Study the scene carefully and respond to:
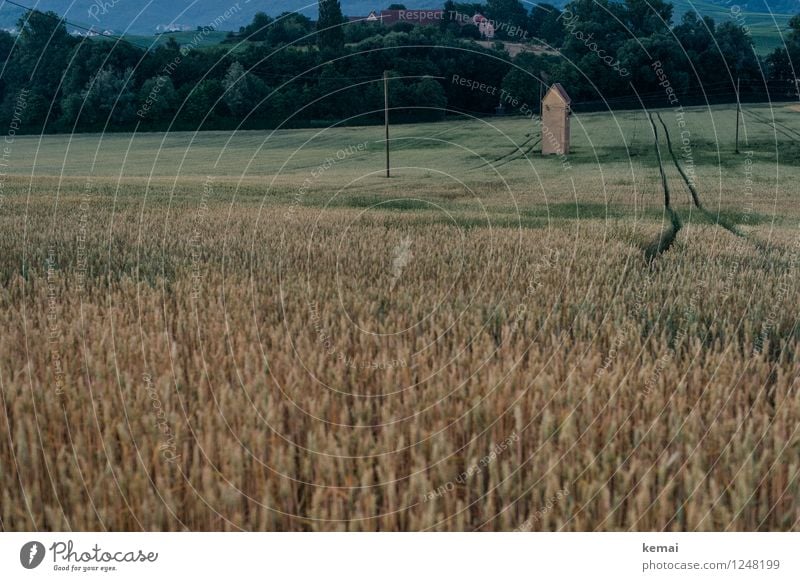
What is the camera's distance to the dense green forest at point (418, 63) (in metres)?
13.5

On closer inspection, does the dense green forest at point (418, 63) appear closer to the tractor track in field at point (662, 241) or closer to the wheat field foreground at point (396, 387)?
the tractor track in field at point (662, 241)

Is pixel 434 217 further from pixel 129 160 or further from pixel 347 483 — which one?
pixel 129 160

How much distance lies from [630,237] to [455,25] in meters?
5.68

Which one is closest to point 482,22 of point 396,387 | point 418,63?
point 418,63

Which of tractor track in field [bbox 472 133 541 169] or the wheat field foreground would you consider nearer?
the wheat field foreground

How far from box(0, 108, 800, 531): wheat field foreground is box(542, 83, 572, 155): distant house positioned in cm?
1179
